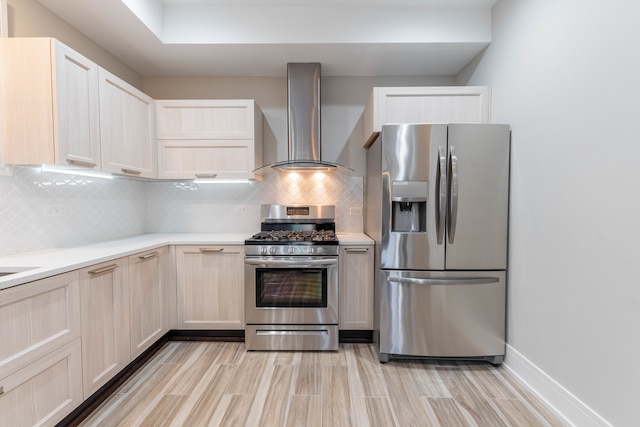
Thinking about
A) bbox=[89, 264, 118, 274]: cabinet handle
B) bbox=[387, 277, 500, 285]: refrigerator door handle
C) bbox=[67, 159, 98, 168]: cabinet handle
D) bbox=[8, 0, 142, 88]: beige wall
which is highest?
bbox=[8, 0, 142, 88]: beige wall

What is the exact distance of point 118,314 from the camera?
1971 mm

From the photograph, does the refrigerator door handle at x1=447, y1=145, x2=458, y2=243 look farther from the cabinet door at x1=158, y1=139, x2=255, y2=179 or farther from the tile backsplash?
the cabinet door at x1=158, y1=139, x2=255, y2=179

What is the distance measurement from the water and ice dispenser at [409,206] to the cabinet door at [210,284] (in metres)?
1.34

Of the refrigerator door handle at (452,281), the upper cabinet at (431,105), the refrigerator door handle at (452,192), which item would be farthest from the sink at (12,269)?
the refrigerator door handle at (452,192)

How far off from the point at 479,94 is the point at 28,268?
3.22m

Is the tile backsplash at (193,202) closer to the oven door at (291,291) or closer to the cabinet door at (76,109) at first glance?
the cabinet door at (76,109)

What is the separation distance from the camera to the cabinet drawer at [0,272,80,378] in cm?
126

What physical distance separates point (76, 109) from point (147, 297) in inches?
55.1

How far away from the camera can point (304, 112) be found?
280 centimetres

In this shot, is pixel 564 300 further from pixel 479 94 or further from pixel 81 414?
pixel 81 414

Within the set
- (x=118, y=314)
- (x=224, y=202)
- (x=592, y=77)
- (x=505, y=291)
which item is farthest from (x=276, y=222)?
(x=592, y=77)

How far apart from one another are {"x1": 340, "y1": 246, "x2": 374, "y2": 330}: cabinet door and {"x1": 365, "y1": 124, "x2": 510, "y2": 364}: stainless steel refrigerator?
0.98ft

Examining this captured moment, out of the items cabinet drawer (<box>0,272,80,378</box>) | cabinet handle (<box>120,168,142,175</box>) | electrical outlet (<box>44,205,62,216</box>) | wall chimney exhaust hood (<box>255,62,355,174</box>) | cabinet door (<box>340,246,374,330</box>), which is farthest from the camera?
wall chimney exhaust hood (<box>255,62,355,174</box>)

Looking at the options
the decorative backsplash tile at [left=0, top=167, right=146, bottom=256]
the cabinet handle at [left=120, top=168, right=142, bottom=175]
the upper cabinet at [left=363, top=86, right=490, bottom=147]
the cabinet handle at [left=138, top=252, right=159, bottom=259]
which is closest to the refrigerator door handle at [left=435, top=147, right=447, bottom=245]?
the upper cabinet at [left=363, top=86, right=490, bottom=147]
